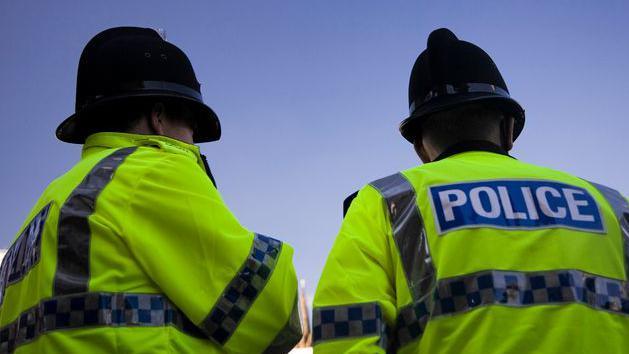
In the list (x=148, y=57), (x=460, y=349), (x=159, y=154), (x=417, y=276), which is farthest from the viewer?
(x=148, y=57)

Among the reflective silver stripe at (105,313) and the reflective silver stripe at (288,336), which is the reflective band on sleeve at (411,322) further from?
the reflective silver stripe at (105,313)

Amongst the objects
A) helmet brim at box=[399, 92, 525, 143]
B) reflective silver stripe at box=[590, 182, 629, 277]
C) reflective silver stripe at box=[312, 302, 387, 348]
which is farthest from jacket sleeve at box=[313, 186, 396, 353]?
reflective silver stripe at box=[590, 182, 629, 277]

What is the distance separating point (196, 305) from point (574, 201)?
1411 millimetres

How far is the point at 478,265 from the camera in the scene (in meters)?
→ 2.57

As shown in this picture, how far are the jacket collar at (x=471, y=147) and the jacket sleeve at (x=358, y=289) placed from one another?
42 centimetres

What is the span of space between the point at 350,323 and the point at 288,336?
1.03 feet

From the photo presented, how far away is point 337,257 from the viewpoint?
274cm

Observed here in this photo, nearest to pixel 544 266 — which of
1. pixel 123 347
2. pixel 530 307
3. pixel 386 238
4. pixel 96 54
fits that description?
pixel 530 307

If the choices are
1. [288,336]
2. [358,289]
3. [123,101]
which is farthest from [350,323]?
[123,101]

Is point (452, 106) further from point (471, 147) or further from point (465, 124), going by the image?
point (471, 147)

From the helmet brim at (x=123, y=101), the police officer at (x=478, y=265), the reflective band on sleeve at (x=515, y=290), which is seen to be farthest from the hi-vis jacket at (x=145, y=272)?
the reflective band on sleeve at (x=515, y=290)

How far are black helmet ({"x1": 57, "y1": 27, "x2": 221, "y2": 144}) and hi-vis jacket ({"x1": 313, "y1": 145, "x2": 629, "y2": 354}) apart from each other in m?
1.01

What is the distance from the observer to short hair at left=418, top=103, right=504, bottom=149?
3.13 meters

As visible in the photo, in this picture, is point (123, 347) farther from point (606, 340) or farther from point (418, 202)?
point (606, 340)
